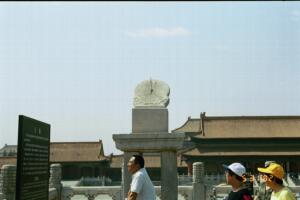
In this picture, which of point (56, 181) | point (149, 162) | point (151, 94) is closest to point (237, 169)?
point (151, 94)

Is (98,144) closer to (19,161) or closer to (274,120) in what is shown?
(274,120)

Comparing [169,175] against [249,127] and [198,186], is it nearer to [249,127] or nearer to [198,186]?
[198,186]

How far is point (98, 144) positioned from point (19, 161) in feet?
158

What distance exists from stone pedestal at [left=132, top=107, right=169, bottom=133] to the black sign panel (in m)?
2.35

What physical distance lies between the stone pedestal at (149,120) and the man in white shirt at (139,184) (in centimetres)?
220

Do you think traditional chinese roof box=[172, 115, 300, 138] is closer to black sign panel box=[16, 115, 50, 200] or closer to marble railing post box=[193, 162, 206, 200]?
marble railing post box=[193, 162, 206, 200]

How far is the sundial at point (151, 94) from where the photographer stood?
7788 mm

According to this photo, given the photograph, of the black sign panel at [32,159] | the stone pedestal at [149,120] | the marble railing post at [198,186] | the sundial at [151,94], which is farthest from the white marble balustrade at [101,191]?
the black sign panel at [32,159]

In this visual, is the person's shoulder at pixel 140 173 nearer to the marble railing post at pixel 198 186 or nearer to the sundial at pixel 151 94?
the sundial at pixel 151 94

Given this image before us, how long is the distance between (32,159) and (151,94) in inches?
140

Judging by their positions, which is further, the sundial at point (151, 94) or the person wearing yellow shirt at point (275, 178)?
the sundial at point (151, 94)

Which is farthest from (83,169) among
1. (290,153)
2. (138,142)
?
(138,142)

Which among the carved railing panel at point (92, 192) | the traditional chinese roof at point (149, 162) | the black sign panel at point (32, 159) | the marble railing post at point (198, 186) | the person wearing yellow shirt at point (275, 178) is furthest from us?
the traditional chinese roof at point (149, 162)

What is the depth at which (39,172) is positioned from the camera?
5.00m
